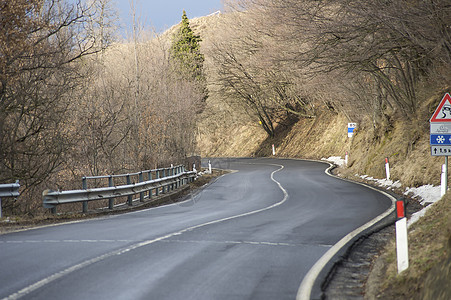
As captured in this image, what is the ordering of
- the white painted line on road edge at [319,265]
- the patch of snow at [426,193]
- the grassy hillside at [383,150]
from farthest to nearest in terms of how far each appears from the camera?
the patch of snow at [426,193]
the white painted line on road edge at [319,265]
the grassy hillside at [383,150]

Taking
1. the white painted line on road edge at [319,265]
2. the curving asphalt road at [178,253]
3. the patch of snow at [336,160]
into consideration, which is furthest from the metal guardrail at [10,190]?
the patch of snow at [336,160]

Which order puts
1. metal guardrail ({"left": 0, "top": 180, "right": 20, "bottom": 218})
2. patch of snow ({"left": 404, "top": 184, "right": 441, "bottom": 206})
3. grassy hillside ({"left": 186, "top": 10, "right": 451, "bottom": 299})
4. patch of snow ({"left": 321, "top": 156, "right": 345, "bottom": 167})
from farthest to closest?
patch of snow ({"left": 321, "top": 156, "right": 345, "bottom": 167}) < patch of snow ({"left": 404, "top": 184, "right": 441, "bottom": 206}) < metal guardrail ({"left": 0, "top": 180, "right": 20, "bottom": 218}) < grassy hillside ({"left": 186, "top": 10, "right": 451, "bottom": 299})

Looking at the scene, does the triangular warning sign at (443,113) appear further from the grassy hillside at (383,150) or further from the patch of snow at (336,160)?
the patch of snow at (336,160)

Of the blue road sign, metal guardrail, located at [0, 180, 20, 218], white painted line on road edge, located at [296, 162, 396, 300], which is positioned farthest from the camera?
the blue road sign

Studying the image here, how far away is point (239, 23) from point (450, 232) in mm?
42734

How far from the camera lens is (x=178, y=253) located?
28.2 ft

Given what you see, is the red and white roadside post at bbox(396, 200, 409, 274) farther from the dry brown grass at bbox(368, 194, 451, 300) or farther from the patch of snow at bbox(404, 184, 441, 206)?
the patch of snow at bbox(404, 184, 441, 206)

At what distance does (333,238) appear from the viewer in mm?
10203

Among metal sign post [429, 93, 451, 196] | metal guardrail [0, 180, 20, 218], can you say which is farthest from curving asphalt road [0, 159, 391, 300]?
metal sign post [429, 93, 451, 196]

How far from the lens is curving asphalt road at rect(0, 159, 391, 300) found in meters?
6.29

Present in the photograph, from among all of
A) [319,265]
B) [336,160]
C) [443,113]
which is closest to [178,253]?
[319,265]

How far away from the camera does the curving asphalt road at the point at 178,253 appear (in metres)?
6.29

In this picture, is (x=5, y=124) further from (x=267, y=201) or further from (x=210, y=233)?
(x=267, y=201)

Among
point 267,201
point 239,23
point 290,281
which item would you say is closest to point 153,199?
point 267,201
